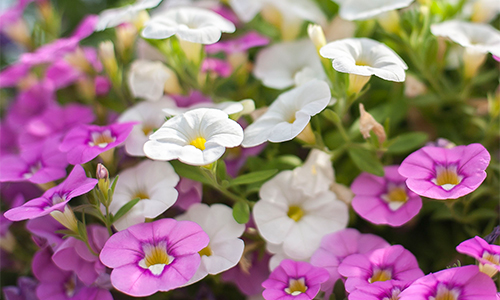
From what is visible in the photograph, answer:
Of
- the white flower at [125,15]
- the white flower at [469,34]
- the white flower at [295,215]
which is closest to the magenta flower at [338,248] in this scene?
the white flower at [295,215]

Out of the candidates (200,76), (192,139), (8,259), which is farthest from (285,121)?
(8,259)

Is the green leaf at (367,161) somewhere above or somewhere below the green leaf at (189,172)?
below

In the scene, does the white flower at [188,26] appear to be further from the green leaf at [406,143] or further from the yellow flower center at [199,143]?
the green leaf at [406,143]

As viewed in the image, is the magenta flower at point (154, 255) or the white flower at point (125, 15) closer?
the magenta flower at point (154, 255)

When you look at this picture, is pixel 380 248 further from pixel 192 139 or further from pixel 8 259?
pixel 8 259

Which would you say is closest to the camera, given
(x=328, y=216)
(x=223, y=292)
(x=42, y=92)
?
(x=328, y=216)
